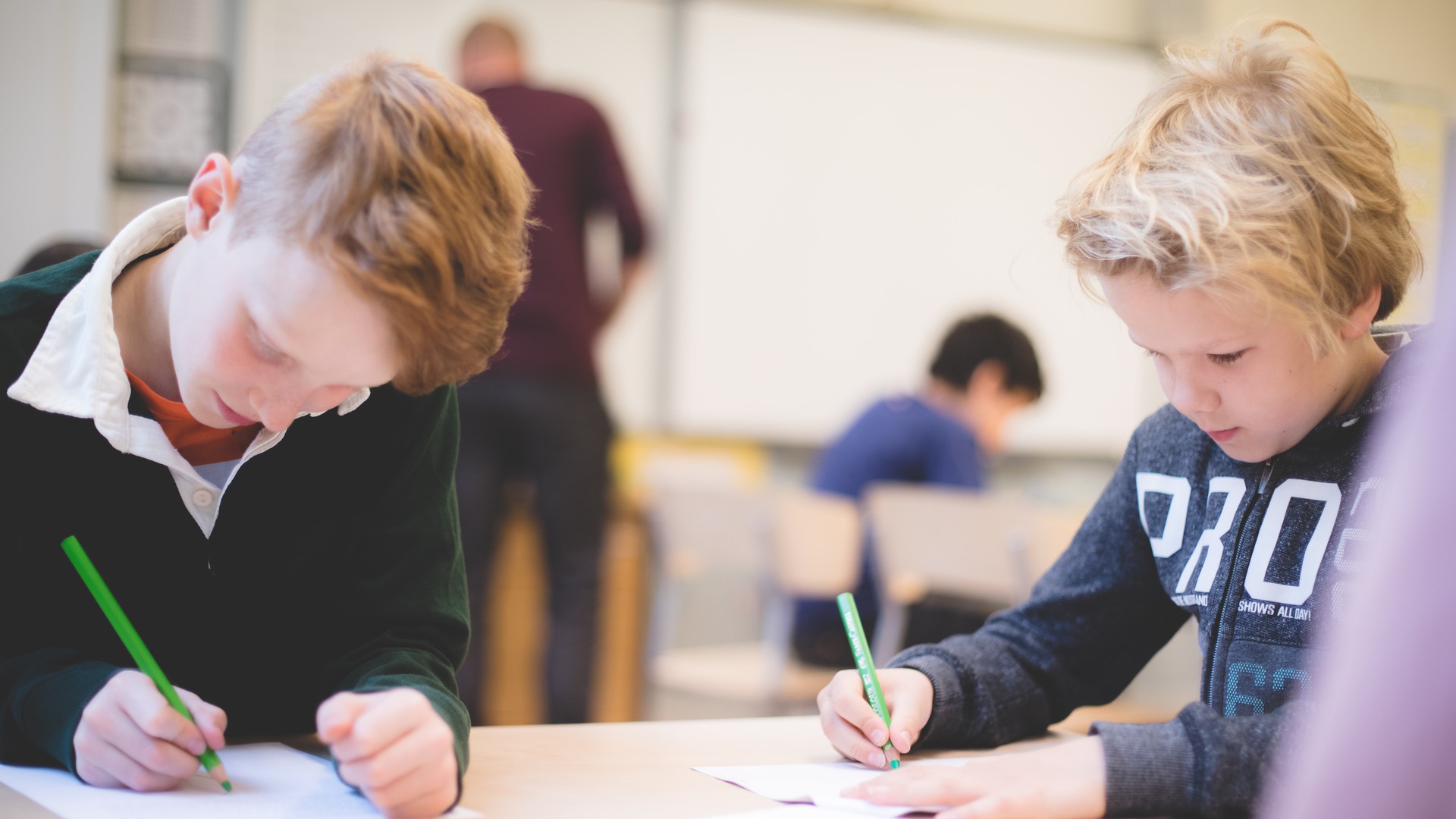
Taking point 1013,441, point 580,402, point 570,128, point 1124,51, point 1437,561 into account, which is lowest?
point 1013,441

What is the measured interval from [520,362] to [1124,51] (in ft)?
9.56

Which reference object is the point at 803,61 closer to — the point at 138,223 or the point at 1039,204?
the point at 1039,204

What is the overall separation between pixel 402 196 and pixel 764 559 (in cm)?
197

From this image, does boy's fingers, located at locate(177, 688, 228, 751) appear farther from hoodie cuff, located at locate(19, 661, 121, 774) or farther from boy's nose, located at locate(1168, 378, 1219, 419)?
boy's nose, located at locate(1168, 378, 1219, 419)

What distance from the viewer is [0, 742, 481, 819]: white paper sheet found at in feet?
2.09

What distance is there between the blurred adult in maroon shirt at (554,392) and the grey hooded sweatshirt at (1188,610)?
143cm

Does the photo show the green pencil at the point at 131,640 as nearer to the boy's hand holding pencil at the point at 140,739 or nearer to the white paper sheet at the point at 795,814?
the boy's hand holding pencil at the point at 140,739

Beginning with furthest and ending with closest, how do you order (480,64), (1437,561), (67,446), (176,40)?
1. (176,40)
2. (480,64)
3. (67,446)
4. (1437,561)

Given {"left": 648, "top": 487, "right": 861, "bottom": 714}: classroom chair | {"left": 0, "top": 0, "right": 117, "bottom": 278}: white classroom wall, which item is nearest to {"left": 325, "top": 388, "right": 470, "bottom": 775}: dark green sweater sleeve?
{"left": 648, "top": 487, "right": 861, "bottom": 714}: classroom chair

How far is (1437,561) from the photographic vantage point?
28 cm

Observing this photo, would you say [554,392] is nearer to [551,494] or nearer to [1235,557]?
[551,494]

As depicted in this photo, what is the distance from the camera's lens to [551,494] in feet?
7.84

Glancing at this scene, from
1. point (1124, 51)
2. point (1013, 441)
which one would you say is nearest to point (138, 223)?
point (1013, 441)

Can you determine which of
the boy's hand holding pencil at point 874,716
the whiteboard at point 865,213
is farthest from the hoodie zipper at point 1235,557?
the whiteboard at point 865,213
